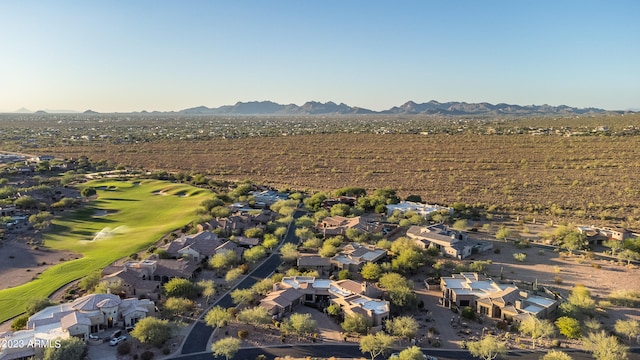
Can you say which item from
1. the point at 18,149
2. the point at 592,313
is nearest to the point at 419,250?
the point at 592,313

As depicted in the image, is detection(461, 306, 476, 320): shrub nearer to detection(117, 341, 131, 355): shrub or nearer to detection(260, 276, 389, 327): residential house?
detection(260, 276, 389, 327): residential house

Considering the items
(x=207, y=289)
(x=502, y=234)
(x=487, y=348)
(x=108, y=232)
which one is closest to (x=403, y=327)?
(x=487, y=348)

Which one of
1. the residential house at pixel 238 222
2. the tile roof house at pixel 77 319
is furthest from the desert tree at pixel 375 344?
the residential house at pixel 238 222

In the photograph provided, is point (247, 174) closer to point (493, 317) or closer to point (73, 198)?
point (73, 198)

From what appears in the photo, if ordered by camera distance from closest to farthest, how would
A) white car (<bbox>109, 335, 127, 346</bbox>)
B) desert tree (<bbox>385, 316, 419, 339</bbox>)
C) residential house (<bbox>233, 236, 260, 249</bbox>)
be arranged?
white car (<bbox>109, 335, 127, 346</bbox>) → desert tree (<bbox>385, 316, 419, 339</bbox>) → residential house (<bbox>233, 236, 260, 249</bbox>)

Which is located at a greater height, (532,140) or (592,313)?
(532,140)

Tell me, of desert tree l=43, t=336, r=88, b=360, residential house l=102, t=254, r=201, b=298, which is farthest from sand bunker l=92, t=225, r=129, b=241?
desert tree l=43, t=336, r=88, b=360
